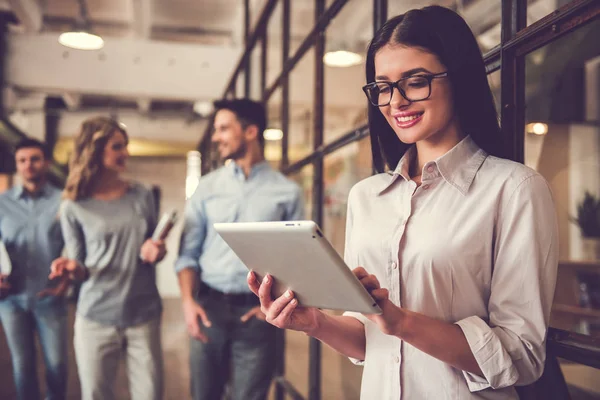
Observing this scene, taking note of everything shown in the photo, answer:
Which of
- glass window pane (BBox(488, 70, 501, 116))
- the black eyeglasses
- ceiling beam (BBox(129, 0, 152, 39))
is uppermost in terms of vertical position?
ceiling beam (BBox(129, 0, 152, 39))

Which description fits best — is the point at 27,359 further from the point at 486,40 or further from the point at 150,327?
the point at 486,40

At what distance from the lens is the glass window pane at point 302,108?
2.67 meters

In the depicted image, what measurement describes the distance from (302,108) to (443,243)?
82.2 inches

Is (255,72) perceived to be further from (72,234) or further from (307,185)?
(72,234)

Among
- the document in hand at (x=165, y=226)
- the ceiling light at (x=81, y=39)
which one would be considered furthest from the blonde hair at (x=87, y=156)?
the ceiling light at (x=81, y=39)

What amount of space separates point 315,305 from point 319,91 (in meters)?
1.69

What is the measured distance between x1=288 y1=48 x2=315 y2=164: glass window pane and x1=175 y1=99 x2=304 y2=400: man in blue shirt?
1.01 feet

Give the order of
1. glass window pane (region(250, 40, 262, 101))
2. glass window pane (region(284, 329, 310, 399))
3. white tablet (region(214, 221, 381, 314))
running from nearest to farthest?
white tablet (region(214, 221, 381, 314))
glass window pane (region(284, 329, 310, 399))
glass window pane (region(250, 40, 262, 101))

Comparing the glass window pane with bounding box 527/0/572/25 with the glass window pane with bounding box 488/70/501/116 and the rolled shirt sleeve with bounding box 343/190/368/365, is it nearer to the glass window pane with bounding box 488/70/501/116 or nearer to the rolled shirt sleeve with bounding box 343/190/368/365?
the glass window pane with bounding box 488/70/501/116

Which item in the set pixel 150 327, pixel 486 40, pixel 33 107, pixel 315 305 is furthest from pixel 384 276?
pixel 33 107

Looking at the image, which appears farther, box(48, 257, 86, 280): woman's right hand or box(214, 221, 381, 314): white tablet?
box(48, 257, 86, 280): woman's right hand

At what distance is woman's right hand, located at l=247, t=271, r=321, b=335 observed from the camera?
97cm

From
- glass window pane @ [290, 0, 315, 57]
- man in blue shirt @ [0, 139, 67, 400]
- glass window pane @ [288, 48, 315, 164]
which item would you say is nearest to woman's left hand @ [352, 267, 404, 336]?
glass window pane @ [288, 48, 315, 164]

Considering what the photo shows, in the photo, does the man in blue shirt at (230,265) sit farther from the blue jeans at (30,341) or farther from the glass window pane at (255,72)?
the glass window pane at (255,72)
